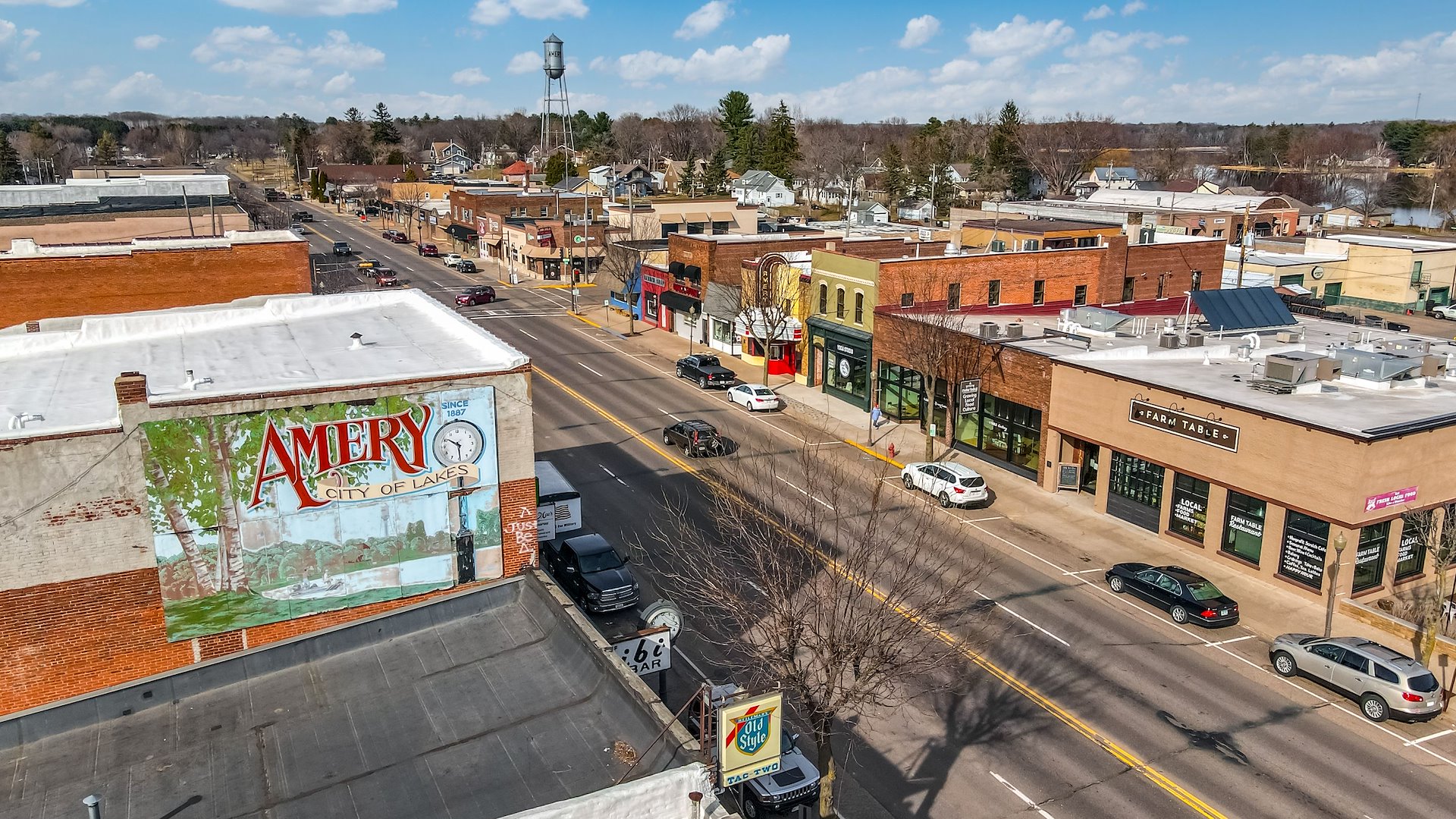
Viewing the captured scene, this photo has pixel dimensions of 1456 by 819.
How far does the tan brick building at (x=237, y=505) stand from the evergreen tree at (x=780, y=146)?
133 meters

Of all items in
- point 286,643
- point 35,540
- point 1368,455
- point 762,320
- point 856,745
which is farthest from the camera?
point 762,320

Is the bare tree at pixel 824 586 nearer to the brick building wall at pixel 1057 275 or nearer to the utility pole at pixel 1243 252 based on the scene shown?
the brick building wall at pixel 1057 275

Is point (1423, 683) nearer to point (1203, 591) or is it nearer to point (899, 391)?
point (1203, 591)

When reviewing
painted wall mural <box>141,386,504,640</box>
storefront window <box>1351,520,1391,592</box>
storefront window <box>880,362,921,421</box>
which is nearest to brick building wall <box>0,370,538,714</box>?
painted wall mural <box>141,386,504,640</box>

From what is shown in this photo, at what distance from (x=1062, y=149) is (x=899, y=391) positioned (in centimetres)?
15277

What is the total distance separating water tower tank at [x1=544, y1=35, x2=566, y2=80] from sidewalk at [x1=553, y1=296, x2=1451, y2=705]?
6297 cm

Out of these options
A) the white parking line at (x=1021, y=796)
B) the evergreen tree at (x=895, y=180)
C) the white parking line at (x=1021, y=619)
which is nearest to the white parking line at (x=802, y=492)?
the white parking line at (x=1021, y=619)

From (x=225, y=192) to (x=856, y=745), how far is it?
169ft

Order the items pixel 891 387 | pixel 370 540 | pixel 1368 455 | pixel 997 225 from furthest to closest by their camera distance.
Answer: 1. pixel 997 225
2. pixel 891 387
3. pixel 1368 455
4. pixel 370 540

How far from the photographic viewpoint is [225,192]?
56.8 metres

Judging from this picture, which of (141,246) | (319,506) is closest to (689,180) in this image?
(141,246)

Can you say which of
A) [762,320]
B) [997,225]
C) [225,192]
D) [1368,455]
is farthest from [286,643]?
[997,225]

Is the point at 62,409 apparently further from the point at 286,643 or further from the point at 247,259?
the point at 247,259

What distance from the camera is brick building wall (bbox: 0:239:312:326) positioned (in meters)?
33.0
